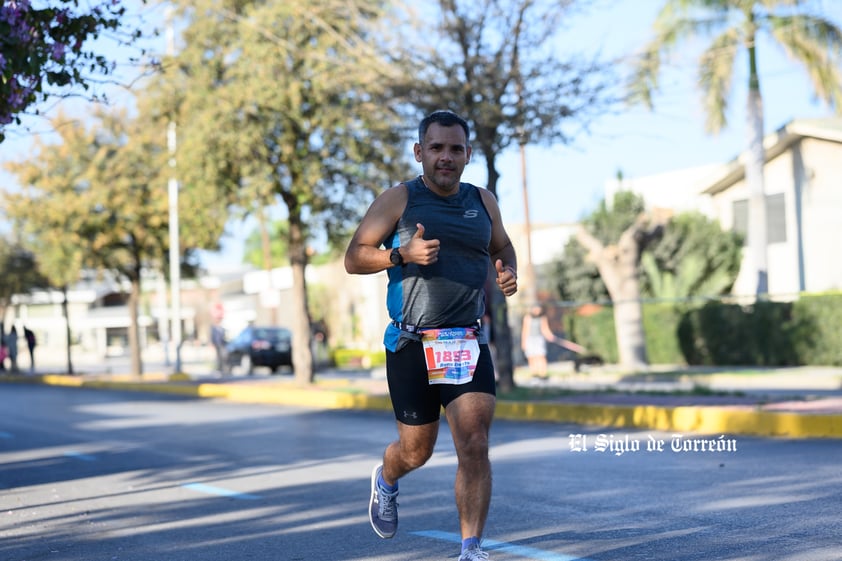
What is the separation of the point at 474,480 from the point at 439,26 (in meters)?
13.2

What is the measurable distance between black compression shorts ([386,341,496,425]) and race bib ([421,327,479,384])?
0.11 feet

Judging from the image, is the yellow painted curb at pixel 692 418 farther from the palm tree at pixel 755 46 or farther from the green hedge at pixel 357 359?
the green hedge at pixel 357 359

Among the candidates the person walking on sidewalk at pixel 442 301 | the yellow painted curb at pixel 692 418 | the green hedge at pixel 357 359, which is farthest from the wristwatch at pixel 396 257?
the green hedge at pixel 357 359

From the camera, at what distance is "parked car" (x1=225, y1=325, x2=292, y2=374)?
3647 cm

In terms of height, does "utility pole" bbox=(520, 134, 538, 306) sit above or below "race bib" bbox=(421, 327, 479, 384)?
above

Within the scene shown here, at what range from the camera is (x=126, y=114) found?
108 feet

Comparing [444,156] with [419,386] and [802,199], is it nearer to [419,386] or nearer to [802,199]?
[419,386]

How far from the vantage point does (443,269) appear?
5.34 m

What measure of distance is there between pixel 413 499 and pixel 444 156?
3.59 meters

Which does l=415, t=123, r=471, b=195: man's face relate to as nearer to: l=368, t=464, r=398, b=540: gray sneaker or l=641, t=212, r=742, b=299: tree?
l=368, t=464, r=398, b=540: gray sneaker

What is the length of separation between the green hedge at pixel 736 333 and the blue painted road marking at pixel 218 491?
1769 centimetres

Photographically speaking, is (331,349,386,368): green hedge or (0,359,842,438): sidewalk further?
(331,349,386,368): green hedge

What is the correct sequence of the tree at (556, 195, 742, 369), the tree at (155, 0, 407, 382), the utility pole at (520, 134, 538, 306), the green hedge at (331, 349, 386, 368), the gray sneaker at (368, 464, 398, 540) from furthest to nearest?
the green hedge at (331, 349, 386, 368) < the utility pole at (520, 134, 538, 306) < the tree at (556, 195, 742, 369) < the tree at (155, 0, 407, 382) < the gray sneaker at (368, 464, 398, 540)

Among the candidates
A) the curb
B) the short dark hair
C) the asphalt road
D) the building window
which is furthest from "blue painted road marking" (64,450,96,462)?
the building window
